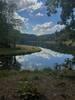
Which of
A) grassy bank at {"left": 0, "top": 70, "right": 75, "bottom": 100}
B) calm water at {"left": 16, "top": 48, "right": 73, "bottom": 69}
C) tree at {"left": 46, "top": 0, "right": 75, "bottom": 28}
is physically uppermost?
tree at {"left": 46, "top": 0, "right": 75, "bottom": 28}

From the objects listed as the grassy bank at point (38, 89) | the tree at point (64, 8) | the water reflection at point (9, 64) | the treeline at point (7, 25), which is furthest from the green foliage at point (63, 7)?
the treeline at point (7, 25)

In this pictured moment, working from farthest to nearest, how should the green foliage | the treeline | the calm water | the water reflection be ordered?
the treeline, the calm water, the water reflection, the green foliage

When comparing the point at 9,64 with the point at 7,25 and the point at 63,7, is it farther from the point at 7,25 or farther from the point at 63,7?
the point at 7,25

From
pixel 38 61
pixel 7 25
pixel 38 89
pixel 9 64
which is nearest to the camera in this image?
pixel 38 89

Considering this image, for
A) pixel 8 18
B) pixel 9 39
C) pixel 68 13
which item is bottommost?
pixel 9 39

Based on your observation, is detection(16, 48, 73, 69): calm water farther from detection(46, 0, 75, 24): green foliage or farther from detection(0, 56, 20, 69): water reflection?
detection(46, 0, 75, 24): green foliage

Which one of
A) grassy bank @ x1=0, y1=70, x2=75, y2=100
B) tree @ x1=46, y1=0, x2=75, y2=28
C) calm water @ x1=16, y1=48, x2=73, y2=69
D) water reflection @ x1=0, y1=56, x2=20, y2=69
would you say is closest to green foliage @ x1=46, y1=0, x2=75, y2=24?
tree @ x1=46, y1=0, x2=75, y2=28

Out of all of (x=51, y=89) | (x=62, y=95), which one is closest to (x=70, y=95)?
(x=62, y=95)

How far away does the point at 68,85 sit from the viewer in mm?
14508

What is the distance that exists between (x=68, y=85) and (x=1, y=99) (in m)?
4.26

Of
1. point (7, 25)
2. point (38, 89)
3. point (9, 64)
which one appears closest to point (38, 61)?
point (9, 64)

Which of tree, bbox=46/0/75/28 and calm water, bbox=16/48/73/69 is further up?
tree, bbox=46/0/75/28

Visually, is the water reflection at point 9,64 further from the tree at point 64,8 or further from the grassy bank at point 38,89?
the grassy bank at point 38,89

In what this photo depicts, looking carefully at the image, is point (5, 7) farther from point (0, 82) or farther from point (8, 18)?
point (0, 82)
